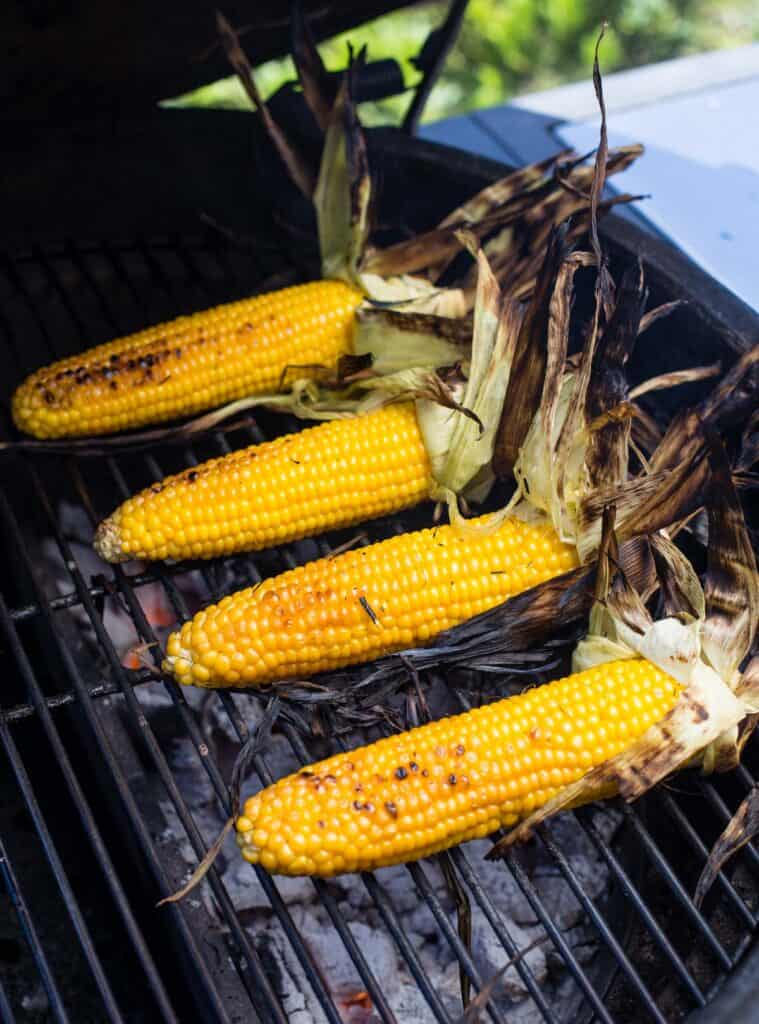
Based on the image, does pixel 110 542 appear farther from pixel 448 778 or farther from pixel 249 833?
pixel 448 778

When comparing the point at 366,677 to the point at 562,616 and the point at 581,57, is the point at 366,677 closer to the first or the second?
the point at 562,616

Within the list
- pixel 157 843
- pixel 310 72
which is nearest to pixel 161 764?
pixel 157 843

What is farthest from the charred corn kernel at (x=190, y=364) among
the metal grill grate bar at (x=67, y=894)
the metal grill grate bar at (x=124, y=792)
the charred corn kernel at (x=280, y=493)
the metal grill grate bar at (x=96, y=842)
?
the metal grill grate bar at (x=67, y=894)

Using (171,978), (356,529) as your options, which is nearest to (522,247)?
(356,529)

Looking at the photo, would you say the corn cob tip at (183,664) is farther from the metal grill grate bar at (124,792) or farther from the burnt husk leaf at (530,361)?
the burnt husk leaf at (530,361)

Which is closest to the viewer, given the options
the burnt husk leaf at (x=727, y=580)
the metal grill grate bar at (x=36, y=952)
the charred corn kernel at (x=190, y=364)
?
the metal grill grate bar at (x=36, y=952)

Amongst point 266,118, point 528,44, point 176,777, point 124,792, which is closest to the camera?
point 124,792

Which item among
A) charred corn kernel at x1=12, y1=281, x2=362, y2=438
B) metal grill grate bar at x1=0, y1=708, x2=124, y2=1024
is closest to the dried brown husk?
metal grill grate bar at x1=0, y1=708, x2=124, y2=1024
